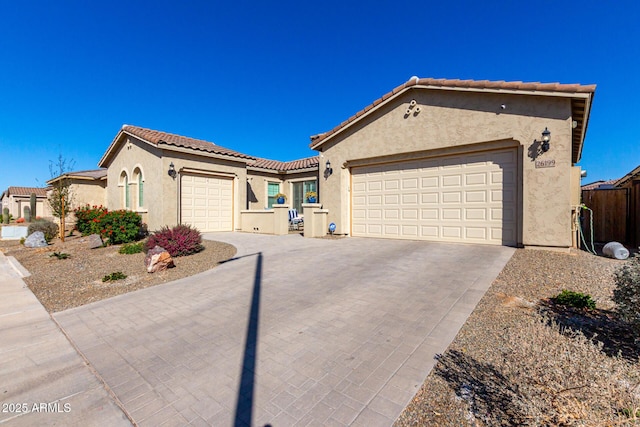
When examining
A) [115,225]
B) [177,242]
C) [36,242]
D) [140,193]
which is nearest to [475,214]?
[177,242]

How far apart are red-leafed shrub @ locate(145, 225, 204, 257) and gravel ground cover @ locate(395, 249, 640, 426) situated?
7.63 m

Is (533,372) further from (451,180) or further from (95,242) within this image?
(95,242)

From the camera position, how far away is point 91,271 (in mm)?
7535

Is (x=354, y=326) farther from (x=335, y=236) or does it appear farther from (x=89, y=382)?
(x=335, y=236)

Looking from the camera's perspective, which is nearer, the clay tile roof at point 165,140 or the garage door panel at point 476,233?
the garage door panel at point 476,233

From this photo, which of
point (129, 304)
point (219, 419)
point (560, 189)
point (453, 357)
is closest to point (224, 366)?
point (219, 419)

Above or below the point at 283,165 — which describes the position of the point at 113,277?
below

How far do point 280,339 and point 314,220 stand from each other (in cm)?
824

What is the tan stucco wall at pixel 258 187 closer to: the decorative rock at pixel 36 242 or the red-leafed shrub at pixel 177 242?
the red-leafed shrub at pixel 177 242

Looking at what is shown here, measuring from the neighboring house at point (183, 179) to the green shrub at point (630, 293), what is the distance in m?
13.6

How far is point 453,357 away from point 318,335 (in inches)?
59.3

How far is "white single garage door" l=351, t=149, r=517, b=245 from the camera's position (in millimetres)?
8531

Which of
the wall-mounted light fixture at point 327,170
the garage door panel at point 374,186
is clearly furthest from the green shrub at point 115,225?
the garage door panel at point 374,186

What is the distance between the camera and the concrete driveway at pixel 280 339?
95.9 inches
